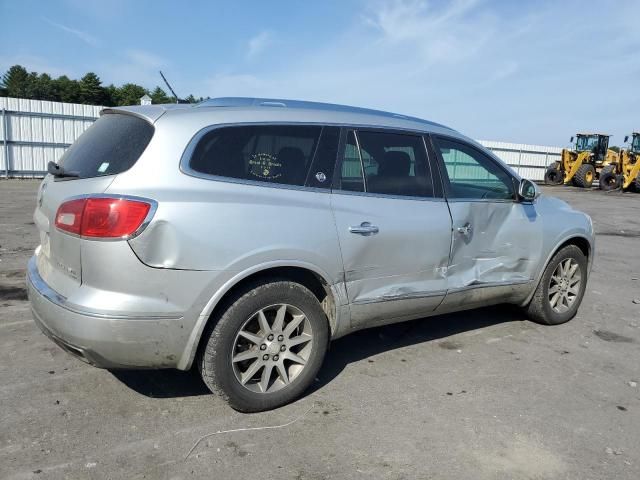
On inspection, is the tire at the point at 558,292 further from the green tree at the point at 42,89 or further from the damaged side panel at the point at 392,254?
the green tree at the point at 42,89

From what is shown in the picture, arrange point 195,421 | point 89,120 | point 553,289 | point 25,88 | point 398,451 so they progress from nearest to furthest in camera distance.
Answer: point 398,451
point 195,421
point 553,289
point 89,120
point 25,88

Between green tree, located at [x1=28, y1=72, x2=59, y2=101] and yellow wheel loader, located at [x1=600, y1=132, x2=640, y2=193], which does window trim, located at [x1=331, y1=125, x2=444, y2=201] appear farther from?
green tree, located at [x1=28, y1=72, x2=59, y2=101]

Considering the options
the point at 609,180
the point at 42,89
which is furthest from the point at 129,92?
the point at 609,180

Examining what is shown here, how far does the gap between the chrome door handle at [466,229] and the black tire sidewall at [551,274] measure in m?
1.17

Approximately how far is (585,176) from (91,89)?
2757 inches

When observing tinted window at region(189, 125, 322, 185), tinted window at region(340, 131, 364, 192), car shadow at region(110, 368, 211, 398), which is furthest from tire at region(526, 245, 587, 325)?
car shadow at region(110, 368, 211, 398)

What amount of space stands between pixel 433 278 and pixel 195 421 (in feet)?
6.14

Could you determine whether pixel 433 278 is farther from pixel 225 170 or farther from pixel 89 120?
pixel 89 120

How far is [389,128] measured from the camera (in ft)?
12.3

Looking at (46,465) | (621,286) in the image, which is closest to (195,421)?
(46,465)

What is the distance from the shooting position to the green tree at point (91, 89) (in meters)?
76.0

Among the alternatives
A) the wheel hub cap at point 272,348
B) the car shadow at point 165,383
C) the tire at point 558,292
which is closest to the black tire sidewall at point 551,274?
the tire at point 558,292

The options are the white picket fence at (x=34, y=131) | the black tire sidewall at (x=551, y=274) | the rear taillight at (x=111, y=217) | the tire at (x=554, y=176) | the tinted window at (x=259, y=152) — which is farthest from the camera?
the tire at (x=554, y=176)

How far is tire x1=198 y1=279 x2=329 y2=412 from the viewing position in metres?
2.95
